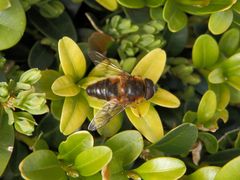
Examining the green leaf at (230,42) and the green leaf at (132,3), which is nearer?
the green leaf at (132,3)

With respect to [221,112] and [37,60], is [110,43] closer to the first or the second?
[37,60]

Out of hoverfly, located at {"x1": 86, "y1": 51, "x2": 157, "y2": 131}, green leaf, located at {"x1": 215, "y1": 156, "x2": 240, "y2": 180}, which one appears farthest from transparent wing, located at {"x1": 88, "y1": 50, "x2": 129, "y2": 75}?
green leaf, located at {"x1": 215, "y1": 156, "x2": 240, "y2": 180}

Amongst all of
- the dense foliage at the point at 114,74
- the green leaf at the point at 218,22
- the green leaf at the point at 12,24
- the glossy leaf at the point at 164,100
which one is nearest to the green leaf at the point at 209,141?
the dense foliage at the point at 114,74

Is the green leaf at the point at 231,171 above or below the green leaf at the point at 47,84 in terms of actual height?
below

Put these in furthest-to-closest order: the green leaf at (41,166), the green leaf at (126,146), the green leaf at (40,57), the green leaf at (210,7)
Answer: the green leaf at (40,57) < the green leaf at (210,7) < the green leaf at (126,146) < the green leaf at (41,166)

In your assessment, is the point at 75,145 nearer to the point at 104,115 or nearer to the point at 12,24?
the point at 104,115

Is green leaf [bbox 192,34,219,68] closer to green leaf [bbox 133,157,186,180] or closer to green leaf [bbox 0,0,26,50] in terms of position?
green leaf [bbox 133,157,186,180]

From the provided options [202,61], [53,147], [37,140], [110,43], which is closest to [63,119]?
[37,140]

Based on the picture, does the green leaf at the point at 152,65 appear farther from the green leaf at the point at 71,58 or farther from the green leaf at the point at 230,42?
the green leaf at the point at 230,42
